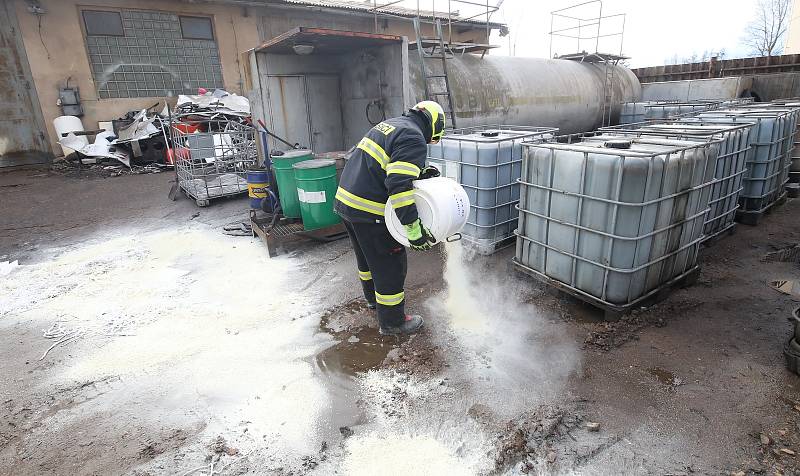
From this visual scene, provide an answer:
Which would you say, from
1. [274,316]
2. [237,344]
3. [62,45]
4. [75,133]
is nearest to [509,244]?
[274,316]

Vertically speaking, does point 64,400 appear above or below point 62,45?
below

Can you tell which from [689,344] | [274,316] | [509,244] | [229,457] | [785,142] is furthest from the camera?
[785,142]

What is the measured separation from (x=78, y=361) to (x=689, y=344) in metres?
5.18

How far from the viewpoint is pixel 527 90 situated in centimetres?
946

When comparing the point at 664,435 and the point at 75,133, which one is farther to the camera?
the point at 75,133

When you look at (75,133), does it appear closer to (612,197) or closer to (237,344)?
(237,344)

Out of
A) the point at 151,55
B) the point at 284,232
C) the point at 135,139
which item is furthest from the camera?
the point at 151,55

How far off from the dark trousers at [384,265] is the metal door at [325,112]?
511 cm

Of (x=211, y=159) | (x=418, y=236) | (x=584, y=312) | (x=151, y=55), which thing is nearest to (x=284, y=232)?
(x=418, y=236)

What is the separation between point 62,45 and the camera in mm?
12742

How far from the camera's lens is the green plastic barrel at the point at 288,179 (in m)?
6.01

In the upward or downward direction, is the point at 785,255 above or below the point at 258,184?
below

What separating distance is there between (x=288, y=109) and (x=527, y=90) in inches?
207

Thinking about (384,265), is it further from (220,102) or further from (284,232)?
(220,102)
